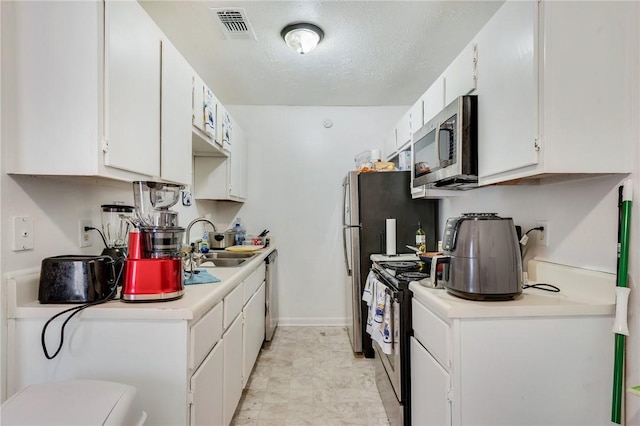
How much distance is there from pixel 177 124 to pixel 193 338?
1.15 m

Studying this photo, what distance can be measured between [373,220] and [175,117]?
173 cm

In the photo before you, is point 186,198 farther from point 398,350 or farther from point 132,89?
point 398,350

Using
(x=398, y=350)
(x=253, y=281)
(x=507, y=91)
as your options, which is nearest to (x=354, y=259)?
(x=253, y=281)

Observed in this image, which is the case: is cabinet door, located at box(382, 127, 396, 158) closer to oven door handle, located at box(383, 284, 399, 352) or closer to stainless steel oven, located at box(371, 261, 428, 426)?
stainless steel oven, located at box(371, 261, 428, 426)

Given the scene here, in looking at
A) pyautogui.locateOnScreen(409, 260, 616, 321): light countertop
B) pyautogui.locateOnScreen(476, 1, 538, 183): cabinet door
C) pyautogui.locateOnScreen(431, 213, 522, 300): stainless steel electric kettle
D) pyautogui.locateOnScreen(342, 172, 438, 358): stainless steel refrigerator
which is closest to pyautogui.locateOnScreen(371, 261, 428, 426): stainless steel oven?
pyautogui.locateOnScreen(409, 260, 616, 321): light countertop

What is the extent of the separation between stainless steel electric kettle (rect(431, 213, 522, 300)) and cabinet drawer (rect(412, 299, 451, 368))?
154 millimetres

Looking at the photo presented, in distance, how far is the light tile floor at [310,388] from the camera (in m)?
2.06

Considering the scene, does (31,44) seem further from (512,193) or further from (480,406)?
(512,193)

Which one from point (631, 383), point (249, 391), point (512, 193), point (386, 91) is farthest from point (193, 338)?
point (386, 91)

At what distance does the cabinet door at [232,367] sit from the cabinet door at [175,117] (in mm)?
878

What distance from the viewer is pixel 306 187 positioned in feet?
12.5

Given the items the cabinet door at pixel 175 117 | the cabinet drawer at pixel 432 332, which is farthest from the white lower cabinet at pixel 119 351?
the cabinet drawer at pixel 432 332

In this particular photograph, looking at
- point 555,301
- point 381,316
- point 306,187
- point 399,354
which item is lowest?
point 399,354

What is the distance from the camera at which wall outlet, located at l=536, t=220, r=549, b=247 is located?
5.33 feet
